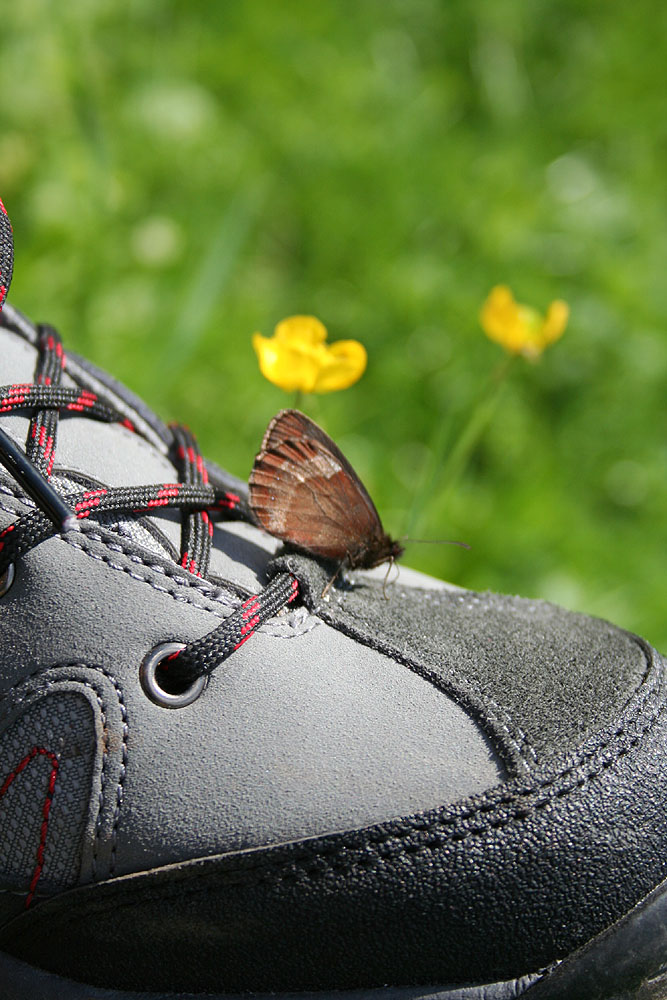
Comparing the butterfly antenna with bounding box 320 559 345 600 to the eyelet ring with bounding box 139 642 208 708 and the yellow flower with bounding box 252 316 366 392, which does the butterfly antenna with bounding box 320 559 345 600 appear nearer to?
the eyelet ring with bounding box 139 642 208 708

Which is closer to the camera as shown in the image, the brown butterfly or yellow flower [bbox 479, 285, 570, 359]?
the brown butterfly

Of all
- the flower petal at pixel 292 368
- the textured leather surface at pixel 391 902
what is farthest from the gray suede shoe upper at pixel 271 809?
the flower petal at pixel 292 368

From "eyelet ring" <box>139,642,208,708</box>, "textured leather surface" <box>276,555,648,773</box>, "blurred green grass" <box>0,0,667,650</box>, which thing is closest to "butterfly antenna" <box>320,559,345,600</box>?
"textured leather surface" <box>276,555,648,773</box>

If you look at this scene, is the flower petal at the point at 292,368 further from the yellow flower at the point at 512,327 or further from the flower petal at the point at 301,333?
the yellow flower at the point at 512,327

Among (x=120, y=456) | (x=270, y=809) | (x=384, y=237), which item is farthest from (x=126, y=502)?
(x=384, y=237)

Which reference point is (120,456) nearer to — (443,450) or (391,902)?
(391,902)

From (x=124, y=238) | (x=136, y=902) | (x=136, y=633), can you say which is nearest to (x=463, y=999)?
(x=136, y=902)

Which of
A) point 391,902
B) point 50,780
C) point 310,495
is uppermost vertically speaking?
point 310,495

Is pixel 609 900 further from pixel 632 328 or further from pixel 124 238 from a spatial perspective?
pixel 632 328
